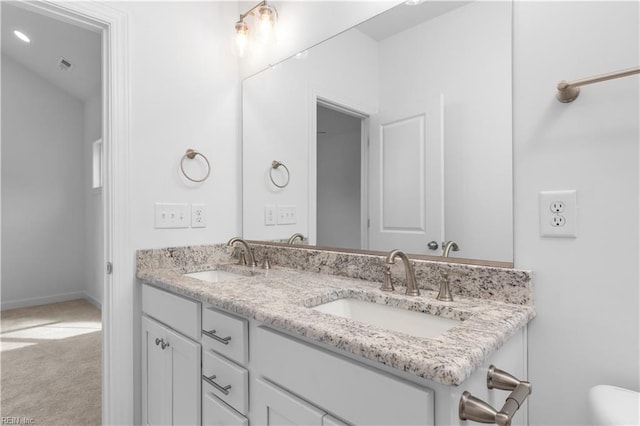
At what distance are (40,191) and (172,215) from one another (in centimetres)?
374

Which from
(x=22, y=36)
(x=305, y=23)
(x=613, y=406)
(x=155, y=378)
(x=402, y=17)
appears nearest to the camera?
(x=613, y=406)

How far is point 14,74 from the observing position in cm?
414

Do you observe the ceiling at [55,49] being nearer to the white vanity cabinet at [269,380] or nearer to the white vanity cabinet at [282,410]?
the white vanity cabinet at [269,380]

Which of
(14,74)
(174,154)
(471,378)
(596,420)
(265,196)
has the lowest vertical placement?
(596,420)

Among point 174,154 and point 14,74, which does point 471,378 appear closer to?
point 174,154

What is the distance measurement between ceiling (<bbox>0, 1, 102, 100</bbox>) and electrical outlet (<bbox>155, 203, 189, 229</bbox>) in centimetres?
188

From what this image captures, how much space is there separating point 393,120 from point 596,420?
1.06m

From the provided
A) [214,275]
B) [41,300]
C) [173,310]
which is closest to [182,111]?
[214,275]

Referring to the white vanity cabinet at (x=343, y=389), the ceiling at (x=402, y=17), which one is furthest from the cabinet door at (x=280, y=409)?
the ceiling at (x=402, y=17)

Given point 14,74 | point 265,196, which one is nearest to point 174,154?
point 265,196

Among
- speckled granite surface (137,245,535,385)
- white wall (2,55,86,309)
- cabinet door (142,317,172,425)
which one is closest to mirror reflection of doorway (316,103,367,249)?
speckled granite surface (137,245,535,385)

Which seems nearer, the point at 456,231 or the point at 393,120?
the point at 456,231

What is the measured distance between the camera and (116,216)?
1600mm

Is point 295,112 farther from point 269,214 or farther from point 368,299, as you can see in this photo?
point 368,299
